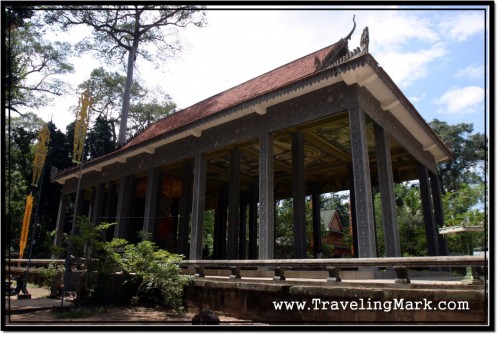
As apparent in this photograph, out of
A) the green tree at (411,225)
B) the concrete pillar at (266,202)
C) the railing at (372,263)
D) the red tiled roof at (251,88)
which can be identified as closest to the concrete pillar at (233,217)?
the concrete pillar at (266,202)

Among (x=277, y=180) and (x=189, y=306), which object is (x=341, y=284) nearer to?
(x=189, y=306)

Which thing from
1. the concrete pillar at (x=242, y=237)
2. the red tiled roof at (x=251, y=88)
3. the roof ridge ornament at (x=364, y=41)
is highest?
the red tiled roof at (x=251, y=88)

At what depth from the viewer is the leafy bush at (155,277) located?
27.9 feet

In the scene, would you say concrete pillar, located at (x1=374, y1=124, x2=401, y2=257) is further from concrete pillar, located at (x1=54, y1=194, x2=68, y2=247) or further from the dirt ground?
concrete pillar, located at (x1=54, y1=194, x2=68, y2=247)

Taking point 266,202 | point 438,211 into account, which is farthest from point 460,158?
point 266,202

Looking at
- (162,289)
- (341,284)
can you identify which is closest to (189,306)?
(162,289)

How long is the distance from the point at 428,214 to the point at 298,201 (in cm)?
574

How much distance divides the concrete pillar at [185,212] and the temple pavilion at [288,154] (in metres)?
0.04

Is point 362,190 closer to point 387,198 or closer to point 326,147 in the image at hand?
point 387,198

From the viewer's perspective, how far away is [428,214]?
508 inches

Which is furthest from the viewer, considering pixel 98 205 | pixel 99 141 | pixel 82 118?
pixel 99 141

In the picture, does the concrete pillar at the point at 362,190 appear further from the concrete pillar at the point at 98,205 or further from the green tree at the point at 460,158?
the green tree at the point at 460,158

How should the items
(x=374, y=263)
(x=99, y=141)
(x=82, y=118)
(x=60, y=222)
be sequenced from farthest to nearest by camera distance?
(x=99, y=141) < (x=60, y=222) < (x=82, y=118) < (x=374, y=263)

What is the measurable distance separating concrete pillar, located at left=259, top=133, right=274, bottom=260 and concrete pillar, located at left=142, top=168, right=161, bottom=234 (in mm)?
5809
